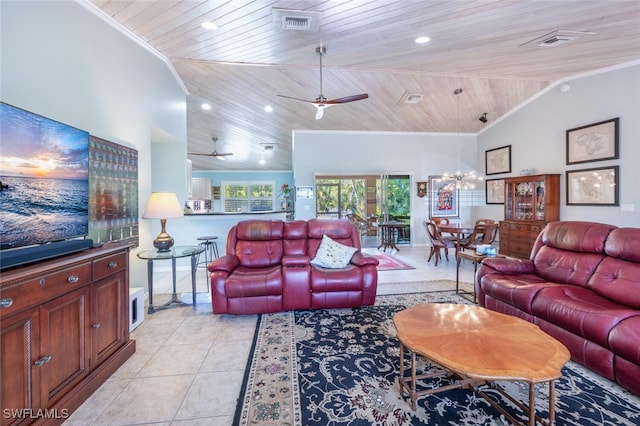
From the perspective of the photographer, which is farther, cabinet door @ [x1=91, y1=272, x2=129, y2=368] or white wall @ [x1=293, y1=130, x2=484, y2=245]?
Answer: white wall @ [x1=293, y1=130, x2=484, y2=245]

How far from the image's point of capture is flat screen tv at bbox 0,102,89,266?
158cm

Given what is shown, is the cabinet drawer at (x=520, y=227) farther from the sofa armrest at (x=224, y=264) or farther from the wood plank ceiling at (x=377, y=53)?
the sofa armrest at (x=224, y=264)

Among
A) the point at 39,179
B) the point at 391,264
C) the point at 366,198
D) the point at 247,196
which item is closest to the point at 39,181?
the point at 39,179

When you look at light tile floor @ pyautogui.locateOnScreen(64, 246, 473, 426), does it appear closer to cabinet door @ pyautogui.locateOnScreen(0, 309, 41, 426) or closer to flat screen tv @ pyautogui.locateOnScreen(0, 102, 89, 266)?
cabinet door @ pyautogui.locateOnScreen(0, 309, 41, 426)

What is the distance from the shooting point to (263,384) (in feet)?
6.37

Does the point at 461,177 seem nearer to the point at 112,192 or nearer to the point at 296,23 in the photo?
the point at 296,23

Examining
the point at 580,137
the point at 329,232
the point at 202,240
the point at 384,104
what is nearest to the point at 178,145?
the point at 202,240

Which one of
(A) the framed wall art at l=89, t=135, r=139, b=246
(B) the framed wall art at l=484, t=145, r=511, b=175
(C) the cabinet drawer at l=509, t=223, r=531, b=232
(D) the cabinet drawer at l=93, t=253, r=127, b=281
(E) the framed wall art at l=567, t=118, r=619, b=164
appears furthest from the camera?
(B) the framed wall art at l=484, t=145, r=511, b=175

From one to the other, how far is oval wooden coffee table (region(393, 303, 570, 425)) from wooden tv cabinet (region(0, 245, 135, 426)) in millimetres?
1990

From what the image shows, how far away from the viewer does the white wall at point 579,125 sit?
439 centimetres

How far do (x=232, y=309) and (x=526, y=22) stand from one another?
4464 mm

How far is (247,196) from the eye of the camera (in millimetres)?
11398

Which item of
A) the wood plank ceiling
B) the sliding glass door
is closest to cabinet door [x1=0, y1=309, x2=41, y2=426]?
the wood plank ceiling

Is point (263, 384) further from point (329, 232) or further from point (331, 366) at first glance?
point (329, 232)
